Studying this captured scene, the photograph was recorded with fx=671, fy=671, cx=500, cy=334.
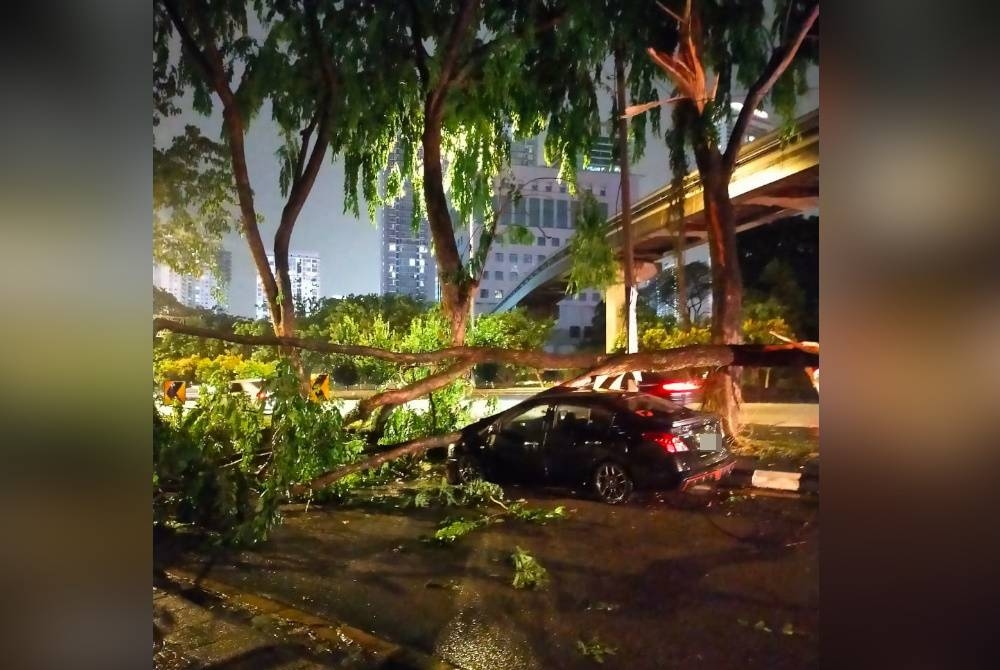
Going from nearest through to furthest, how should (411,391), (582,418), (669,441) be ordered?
(669,441) < (582,418) < (411,391)

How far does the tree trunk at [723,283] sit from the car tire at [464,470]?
0.88m

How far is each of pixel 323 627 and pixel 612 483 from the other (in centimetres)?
124

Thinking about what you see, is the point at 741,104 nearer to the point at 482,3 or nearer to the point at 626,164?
the point at 626,164

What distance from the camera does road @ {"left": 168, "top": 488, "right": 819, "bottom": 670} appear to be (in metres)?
2.30

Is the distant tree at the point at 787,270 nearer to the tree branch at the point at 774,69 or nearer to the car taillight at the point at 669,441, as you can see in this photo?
the tree branch at the point at 774,69

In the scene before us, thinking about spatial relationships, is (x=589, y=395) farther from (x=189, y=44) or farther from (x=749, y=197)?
(x=189, y=44)

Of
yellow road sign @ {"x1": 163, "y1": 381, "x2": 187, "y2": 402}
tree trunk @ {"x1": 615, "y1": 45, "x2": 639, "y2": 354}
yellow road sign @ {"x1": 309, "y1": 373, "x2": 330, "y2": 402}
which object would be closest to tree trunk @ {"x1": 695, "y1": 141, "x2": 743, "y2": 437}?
tree trunk @ {"x1": 615, "y1": 45, "x2": 639, "y2": 354}

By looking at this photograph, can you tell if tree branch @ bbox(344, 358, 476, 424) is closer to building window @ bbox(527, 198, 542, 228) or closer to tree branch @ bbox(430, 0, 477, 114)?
building window @ bbox(527, 198, 542, 228)

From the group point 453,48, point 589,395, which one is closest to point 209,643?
point 589,395

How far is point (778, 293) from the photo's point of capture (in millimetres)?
2334

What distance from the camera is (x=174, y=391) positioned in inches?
107
